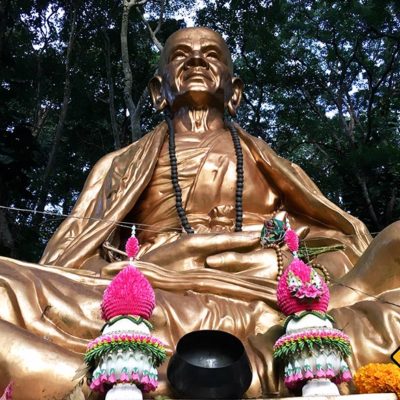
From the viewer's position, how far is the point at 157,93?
490cm

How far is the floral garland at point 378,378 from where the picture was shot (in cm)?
193

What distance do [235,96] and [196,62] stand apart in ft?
1.91

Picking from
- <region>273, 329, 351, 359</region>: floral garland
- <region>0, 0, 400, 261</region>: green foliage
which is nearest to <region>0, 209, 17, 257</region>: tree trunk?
<region>0, 0, 400, 261</region>: green foliage

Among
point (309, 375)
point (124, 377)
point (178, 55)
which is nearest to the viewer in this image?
point (124, 377)

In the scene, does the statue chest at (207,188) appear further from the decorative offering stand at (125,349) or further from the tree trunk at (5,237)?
the tree trunk at (5,237)

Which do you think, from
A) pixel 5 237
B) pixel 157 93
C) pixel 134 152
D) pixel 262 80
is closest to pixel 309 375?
pixel 134 152

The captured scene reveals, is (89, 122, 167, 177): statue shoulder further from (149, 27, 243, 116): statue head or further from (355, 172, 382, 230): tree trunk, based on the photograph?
(355, 172, 382, 230): tree trunk

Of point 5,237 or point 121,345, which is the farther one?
point 5,237

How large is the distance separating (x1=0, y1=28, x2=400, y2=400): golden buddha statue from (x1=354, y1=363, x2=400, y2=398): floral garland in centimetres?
19

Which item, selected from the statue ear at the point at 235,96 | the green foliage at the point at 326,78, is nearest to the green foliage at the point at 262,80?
the green foliage at the point at 326,78

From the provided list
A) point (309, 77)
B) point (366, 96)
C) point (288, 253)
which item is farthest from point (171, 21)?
point (288, 253)

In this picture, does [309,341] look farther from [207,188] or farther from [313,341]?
[207,188]

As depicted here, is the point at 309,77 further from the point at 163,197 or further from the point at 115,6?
the point at 163,197

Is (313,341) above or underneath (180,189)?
underneath
